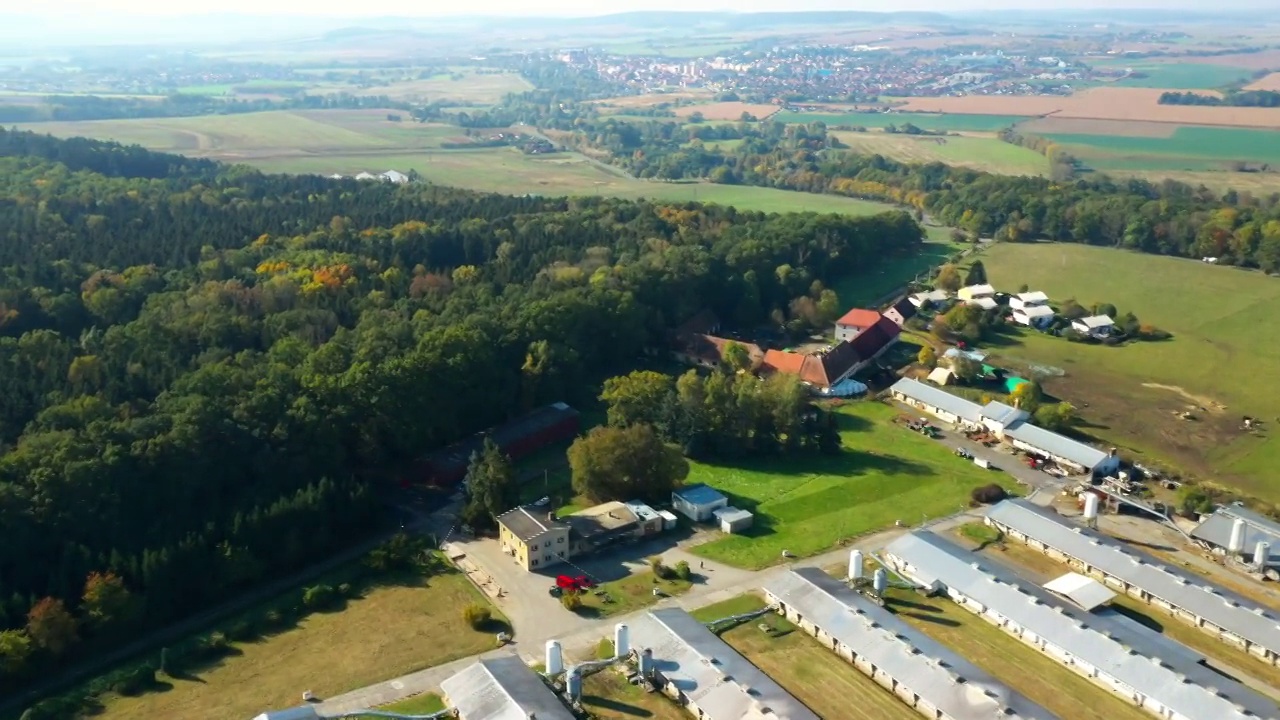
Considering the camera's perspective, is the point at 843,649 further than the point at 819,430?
No

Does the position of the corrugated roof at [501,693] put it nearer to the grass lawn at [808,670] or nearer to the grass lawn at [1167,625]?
the grass lawn at [808,670]

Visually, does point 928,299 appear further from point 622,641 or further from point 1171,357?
point 622,641

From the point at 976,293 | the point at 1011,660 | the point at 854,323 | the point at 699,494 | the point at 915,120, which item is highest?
the point at 915,120

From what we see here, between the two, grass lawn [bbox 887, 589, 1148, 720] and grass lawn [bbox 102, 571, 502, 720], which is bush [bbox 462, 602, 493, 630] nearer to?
grass lawn [bbox 102, 571, 502, 720]

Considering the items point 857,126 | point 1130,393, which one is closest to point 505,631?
point 1130,393

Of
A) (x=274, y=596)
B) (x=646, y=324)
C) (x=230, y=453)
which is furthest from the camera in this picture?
(x=646, y=324)

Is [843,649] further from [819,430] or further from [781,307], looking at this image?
[781,307]

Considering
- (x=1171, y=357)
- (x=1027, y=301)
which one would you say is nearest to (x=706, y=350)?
(x=1027, y=301)
